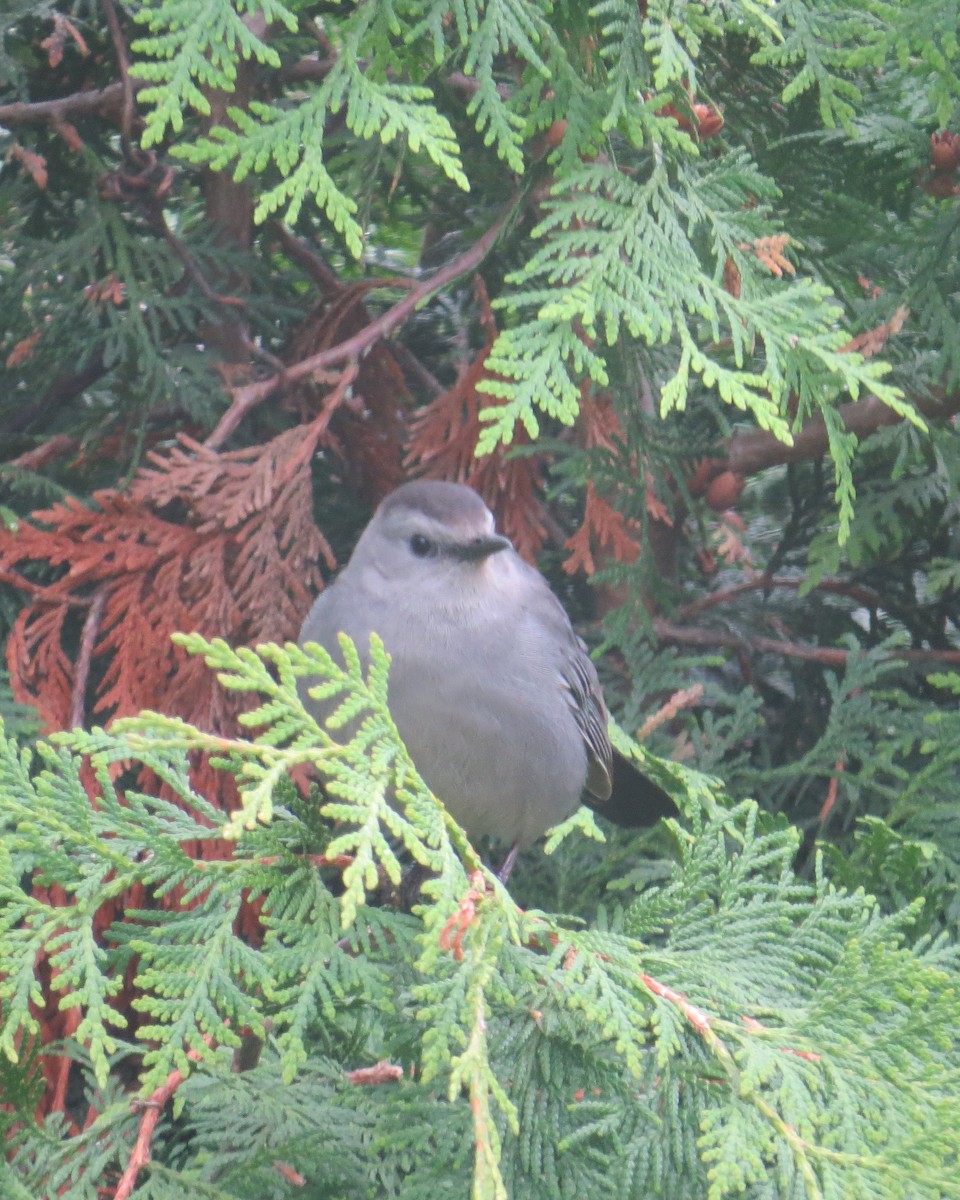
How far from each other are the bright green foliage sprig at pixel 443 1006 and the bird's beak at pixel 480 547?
28.9 inches

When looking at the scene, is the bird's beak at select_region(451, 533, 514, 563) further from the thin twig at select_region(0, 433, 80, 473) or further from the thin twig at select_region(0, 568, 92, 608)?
the thin twig at select_region(0, 433, 80, 473)

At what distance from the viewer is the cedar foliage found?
1468mm

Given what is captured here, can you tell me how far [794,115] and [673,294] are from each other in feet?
2.23

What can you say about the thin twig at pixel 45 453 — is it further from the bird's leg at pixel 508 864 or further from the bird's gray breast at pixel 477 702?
the bird's leg at pixel 508 864

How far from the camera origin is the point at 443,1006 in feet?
4.42

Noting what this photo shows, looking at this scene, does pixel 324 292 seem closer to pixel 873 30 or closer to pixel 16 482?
pixel 16 482

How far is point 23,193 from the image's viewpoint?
8.67 ft

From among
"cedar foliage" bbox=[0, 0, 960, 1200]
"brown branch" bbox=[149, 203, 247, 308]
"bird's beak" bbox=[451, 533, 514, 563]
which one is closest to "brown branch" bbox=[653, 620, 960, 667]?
"cedar foliage" bbox=[0, 0, 960, 1200]

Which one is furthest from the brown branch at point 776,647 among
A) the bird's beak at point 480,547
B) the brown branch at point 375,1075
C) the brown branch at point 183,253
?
the brown branch at point 375,1075

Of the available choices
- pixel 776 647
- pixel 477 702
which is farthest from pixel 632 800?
pixel 477 702

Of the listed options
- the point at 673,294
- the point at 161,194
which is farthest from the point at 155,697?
the point at 673,294

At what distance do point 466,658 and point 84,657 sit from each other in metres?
0.70

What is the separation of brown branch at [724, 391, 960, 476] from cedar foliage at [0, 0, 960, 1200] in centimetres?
1

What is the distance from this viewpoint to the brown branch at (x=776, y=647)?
8.87ft
